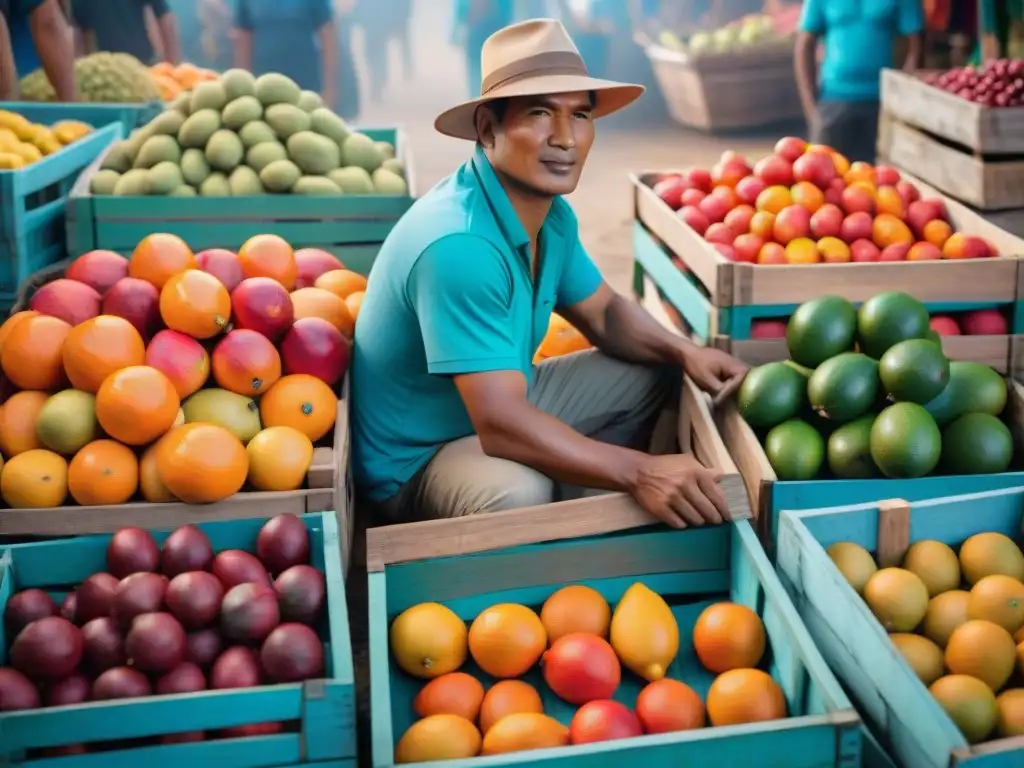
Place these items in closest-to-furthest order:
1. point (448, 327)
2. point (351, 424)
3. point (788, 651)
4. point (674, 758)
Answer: point (674, 758)
point (788, 651)
point (448, 327)
point (351, 424)

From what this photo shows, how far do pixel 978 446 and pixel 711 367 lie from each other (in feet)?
2.25

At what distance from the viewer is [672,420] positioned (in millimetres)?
3160

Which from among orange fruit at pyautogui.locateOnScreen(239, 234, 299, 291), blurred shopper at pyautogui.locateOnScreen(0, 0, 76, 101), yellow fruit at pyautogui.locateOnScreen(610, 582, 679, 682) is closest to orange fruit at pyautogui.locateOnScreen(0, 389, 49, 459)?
orange fruit at pyautogui.locateOnScreen(239, 234, 299, 291)

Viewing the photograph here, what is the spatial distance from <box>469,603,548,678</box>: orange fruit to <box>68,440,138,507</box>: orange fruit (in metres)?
0.80

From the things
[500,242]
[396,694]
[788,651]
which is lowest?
[396,694]

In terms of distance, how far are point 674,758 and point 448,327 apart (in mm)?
1069

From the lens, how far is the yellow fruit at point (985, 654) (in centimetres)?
196

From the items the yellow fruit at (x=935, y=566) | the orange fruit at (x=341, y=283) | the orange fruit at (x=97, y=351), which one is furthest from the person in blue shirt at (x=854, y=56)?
the orange fruit at (x=97, y=351)

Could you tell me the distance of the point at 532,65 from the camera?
2.53m

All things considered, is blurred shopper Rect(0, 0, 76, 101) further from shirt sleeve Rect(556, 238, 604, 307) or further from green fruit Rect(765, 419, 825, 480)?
green fruit Rect(765, 419, 825, 480)

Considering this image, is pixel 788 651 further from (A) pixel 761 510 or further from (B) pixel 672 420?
(B) pixel 672 420

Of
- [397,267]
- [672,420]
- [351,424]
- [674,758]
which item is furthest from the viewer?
[672,420]

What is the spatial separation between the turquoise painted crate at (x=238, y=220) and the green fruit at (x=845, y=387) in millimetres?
1651

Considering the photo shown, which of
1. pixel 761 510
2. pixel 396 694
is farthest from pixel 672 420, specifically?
pixel 396 694
